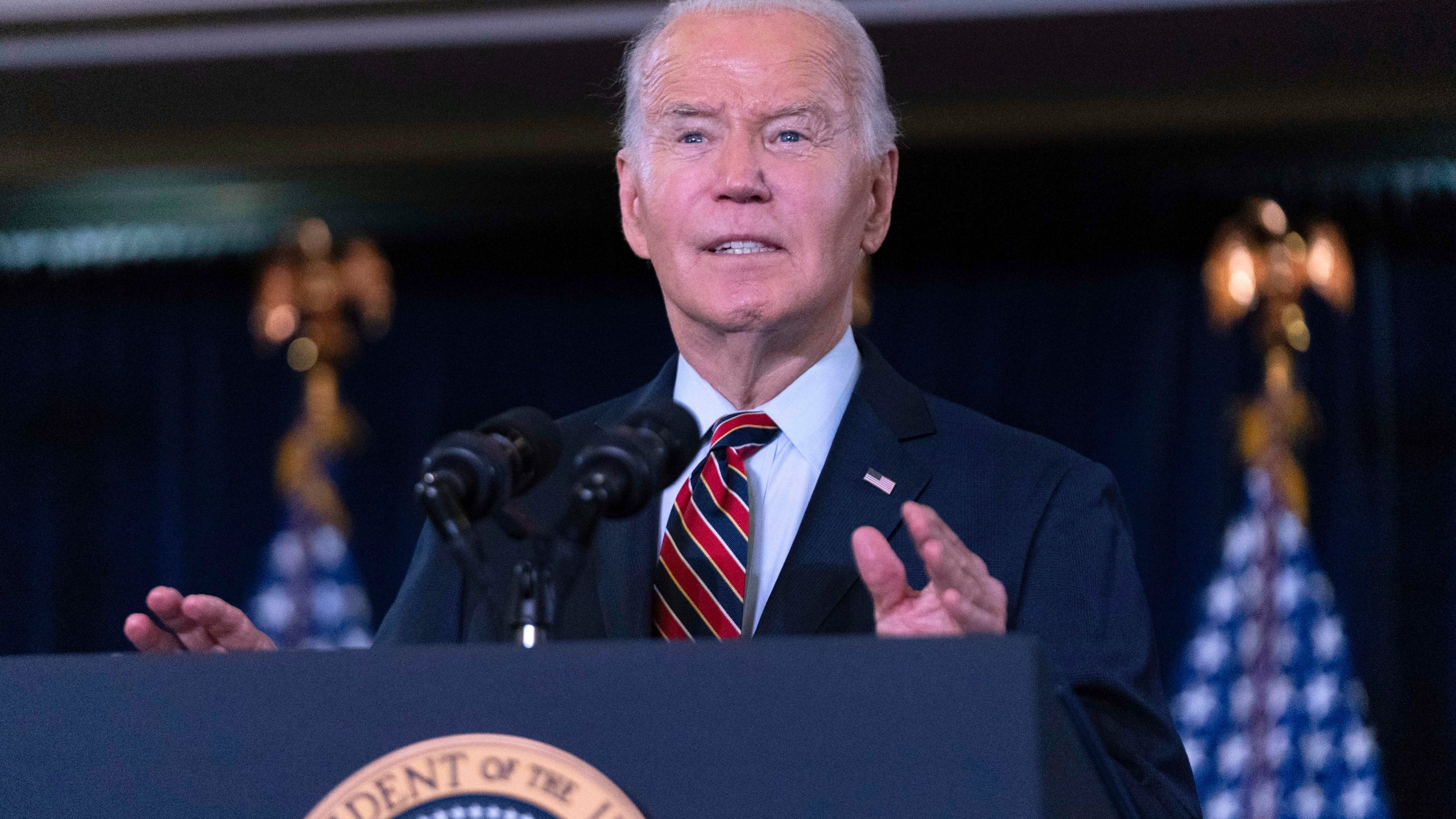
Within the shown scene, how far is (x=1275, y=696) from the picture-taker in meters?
4.80

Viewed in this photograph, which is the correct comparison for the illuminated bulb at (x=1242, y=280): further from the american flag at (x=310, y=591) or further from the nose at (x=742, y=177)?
the nose at (x=742, y=177)

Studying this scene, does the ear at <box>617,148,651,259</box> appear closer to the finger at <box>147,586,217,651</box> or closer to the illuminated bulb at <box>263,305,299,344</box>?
the finger at <box>147,586,217,651</box>

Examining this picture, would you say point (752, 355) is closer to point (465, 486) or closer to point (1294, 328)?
point (465, 486)

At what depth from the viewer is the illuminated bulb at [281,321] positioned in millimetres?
5664

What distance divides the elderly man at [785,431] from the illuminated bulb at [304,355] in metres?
4.02

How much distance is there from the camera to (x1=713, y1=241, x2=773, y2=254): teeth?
162 centimetres

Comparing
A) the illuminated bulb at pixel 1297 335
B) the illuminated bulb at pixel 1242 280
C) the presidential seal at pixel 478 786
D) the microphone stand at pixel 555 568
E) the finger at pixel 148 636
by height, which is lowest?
the presidential seal at pixel 478 786

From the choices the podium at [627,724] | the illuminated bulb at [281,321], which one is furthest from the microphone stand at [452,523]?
the illuminated bulb at [281,321]

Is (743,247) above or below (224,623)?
above

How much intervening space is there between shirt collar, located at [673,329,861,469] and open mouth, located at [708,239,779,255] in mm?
154

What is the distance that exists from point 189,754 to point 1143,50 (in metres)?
4.45

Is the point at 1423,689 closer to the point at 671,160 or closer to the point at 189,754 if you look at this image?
the point at 671,160

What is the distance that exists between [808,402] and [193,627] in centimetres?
68

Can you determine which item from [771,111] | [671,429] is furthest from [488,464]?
[771,111]
